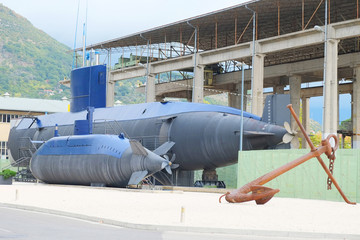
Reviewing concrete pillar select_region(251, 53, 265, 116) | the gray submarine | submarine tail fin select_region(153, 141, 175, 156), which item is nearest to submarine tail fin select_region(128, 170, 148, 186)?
the gray submarine

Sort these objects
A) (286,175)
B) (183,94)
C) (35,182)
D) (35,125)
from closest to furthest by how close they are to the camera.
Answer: (286,175), (35,182), (35,125), (183,94)

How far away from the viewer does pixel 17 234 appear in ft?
44.8

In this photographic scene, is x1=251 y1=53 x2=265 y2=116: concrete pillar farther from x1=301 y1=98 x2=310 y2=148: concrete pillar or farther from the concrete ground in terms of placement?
the concrete ground

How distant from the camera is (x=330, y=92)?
4809 cm

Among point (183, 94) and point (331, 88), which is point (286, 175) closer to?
point (331, 88)

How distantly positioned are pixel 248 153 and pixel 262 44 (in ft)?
83.4

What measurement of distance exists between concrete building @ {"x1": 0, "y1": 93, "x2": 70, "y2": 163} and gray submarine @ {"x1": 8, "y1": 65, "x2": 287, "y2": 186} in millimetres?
42169

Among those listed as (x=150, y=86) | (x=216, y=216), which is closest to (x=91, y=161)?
(x=216, y=216)

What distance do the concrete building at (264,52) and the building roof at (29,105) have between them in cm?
1594

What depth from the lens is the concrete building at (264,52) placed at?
160 feet

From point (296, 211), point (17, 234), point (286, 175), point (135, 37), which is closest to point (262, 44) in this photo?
point (135, 37)

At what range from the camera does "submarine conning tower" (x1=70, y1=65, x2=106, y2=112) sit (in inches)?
1711

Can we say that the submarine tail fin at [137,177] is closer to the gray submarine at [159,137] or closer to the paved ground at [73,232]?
the gray submarine at [159,137]

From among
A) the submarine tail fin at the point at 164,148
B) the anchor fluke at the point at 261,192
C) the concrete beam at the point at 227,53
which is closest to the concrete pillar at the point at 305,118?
the concrete beam at the point at 227,53
